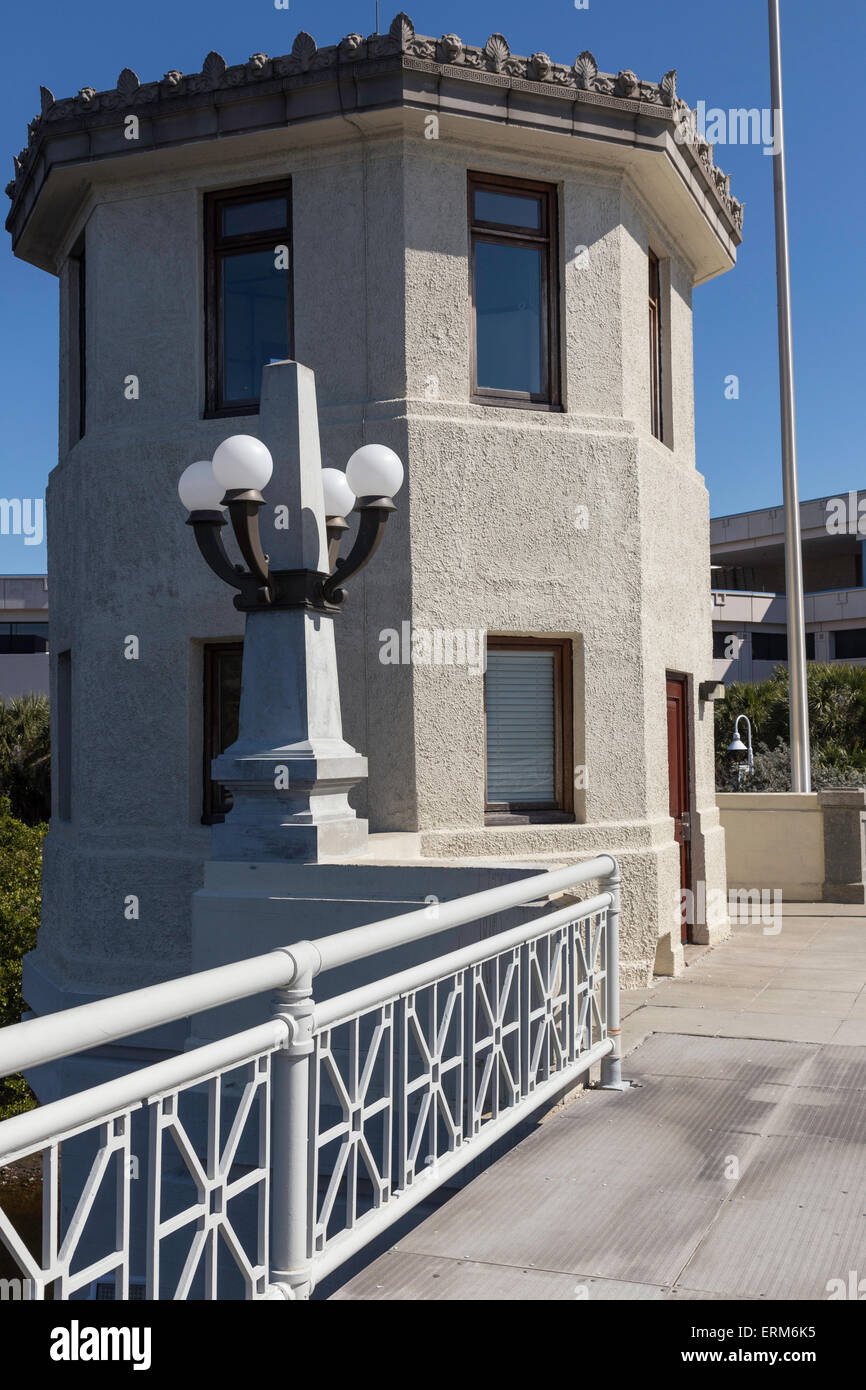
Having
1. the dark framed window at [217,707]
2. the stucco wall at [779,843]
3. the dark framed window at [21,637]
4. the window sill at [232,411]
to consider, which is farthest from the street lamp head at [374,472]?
the dark framed window at [21,637]

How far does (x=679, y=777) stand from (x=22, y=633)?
35.6 metres

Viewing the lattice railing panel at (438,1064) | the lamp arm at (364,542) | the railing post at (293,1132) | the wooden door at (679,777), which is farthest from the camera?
the wooden door at (679,777)

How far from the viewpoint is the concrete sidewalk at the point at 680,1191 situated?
12.8ft

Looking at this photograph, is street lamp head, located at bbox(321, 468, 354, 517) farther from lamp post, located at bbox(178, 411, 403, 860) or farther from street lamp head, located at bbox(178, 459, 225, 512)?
street lamp head, located at bbox(178, 459, 225, 512)

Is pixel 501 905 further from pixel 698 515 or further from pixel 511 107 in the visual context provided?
pixel 698 515

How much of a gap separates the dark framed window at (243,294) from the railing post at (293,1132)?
7.66 m

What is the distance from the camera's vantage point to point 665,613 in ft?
36.5

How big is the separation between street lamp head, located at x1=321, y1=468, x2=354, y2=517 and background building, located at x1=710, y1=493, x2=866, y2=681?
3543cm

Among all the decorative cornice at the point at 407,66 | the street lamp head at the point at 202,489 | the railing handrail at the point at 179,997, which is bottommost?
the railing handrail at the point at 179,997

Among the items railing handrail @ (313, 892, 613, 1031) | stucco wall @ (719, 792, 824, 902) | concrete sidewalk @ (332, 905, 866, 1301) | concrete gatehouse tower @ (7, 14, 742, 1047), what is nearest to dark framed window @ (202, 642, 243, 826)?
concrete gatehouse tower @ (7, 14, 742, 1047)

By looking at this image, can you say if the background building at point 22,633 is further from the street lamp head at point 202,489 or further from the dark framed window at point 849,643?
the street lamp head at point 202,489

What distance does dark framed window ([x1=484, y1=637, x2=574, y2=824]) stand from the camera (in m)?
10.0
